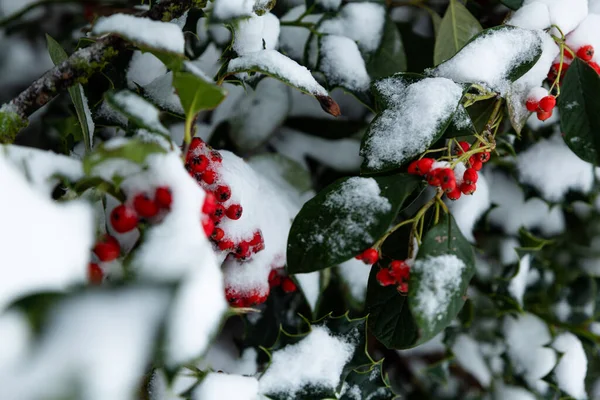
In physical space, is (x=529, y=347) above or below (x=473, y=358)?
above

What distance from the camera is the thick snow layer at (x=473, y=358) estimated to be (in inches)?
41.3

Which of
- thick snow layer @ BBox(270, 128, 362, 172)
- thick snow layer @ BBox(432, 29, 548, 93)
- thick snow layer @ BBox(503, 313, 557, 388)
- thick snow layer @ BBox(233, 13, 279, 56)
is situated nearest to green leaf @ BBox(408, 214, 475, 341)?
thick snow layer @ BBox(432, 29, 548, 93)

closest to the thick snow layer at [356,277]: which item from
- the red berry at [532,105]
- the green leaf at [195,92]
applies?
the red berry at [532,105]

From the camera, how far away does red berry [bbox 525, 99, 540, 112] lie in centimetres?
65

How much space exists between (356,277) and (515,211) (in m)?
0.36

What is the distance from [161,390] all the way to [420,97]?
400mm

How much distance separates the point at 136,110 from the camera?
0.45 meters

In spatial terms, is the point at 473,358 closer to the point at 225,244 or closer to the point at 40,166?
the point at 225,244

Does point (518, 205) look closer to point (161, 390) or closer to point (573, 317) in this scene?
point (573, 317)

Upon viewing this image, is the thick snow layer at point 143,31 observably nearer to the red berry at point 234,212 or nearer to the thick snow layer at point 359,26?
the red berry at point 234,212

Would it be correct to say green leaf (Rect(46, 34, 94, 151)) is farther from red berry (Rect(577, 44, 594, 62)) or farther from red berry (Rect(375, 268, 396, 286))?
red berry (Rect(577, 44, 594, 62))

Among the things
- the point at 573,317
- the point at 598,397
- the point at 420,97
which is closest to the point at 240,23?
the point at 420,97

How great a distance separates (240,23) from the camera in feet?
1.90

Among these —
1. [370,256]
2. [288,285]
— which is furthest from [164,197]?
[288,285]
